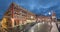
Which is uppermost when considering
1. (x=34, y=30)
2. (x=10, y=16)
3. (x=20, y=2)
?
(x=20, y=2)

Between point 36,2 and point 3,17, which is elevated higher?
point 36,2

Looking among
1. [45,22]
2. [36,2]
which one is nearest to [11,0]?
[36,2]

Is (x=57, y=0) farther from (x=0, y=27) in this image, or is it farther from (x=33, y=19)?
(x=0, y=27)

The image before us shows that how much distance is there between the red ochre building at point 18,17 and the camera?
620cm

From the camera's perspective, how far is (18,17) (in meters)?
6.23

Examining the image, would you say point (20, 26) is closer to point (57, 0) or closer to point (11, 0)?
point (11, 0)

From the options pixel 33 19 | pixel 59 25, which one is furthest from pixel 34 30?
pixel 59 25

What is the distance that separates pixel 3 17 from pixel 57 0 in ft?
5.10

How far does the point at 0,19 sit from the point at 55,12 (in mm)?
1511

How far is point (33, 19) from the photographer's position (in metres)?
6.22

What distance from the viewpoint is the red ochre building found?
6195 millimetres

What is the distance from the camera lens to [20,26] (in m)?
6.20

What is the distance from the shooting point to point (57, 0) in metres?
6.25

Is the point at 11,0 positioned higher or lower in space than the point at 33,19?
higher
